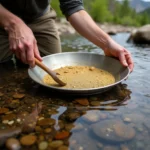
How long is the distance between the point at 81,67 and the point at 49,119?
64cm

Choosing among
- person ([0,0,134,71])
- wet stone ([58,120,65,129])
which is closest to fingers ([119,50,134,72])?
person ([0,0,134,71])

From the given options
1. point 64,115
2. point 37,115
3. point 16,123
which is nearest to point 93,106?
point 64,115

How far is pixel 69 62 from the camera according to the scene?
63.5 inches

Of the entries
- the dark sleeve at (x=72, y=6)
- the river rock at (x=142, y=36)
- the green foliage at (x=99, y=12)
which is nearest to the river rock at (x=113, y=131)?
the dark sleeve at (x=72, y=6)

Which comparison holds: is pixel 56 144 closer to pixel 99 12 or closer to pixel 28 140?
pixel 28 140

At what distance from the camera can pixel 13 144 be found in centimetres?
78

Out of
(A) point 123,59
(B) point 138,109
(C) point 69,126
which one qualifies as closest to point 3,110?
(C) point 69,126

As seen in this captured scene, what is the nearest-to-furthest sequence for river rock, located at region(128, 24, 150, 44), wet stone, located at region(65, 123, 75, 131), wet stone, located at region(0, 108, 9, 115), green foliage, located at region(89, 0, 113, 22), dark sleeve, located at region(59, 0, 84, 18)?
1. wet stone, located at region(65, 123, 75, 131)
2. wet stone, located at region(0, 108, 9, 115)
3. dark sleeve, located at region(59, 0, 84, 18)
4. river rock, located at region(128, 24, 150, 44)
5. green foliage, located at region(89, 0, 113, 22)

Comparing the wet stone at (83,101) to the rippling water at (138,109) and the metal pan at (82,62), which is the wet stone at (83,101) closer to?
the rippling water at (138,109)

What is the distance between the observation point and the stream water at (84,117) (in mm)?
810

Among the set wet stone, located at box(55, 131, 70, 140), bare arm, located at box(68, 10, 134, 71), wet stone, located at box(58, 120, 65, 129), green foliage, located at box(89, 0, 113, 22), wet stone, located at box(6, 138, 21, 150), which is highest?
bare arm, located at box(68, 10, 134, 71)

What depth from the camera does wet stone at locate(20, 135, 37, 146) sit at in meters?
0.79

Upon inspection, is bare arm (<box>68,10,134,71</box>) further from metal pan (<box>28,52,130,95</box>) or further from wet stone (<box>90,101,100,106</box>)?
wet stone (<box>90,101,100,106</box>)

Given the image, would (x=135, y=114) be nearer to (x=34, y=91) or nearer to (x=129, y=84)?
(x=129, y=84)
